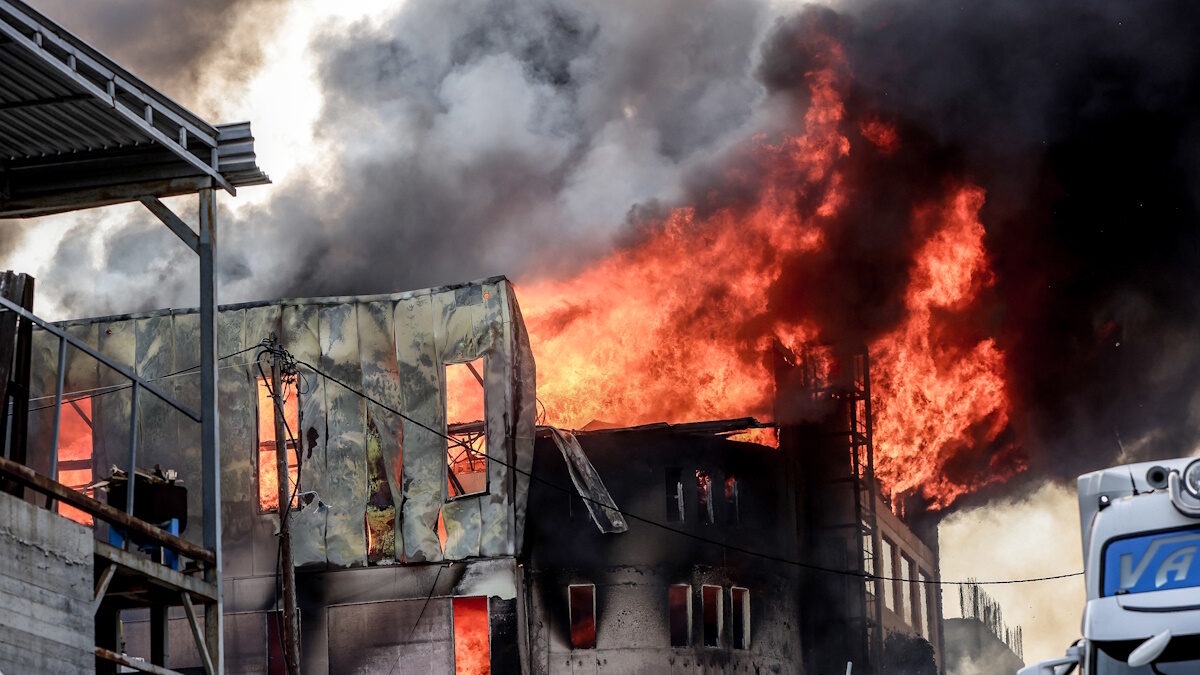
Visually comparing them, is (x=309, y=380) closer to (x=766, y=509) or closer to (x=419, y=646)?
(x=419, y=646)

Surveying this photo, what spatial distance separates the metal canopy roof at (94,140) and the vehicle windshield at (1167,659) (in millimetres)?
11338

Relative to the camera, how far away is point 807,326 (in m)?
55.2

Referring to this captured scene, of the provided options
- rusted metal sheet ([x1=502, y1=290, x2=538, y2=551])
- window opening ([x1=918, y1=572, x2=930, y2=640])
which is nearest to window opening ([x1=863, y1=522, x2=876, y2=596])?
window opening ([x1=918, y1=572, x2=930, y2=640])

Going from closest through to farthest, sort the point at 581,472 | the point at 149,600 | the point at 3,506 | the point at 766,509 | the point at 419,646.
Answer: the point at 3,506
the point at 149,600
the point at 419,646
the point at 581,472
the point at 766,509

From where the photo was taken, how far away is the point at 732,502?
45.6 m

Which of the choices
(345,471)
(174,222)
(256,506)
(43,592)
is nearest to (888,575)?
(345,471)

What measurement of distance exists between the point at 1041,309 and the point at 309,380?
2801 cm

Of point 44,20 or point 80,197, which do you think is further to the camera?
point 80,197

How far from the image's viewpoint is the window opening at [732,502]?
45312 mm

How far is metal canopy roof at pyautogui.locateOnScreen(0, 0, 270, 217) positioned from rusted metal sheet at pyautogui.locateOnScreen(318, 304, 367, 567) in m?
20.8

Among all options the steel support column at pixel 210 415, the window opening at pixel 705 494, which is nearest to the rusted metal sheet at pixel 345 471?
the window opening at pixel 705 494

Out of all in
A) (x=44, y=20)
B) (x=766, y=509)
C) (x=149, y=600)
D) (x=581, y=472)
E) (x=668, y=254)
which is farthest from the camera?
(x=668, y=254)

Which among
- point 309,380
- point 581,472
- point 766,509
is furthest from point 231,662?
point 766,509

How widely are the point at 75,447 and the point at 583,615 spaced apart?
14.1 metres
